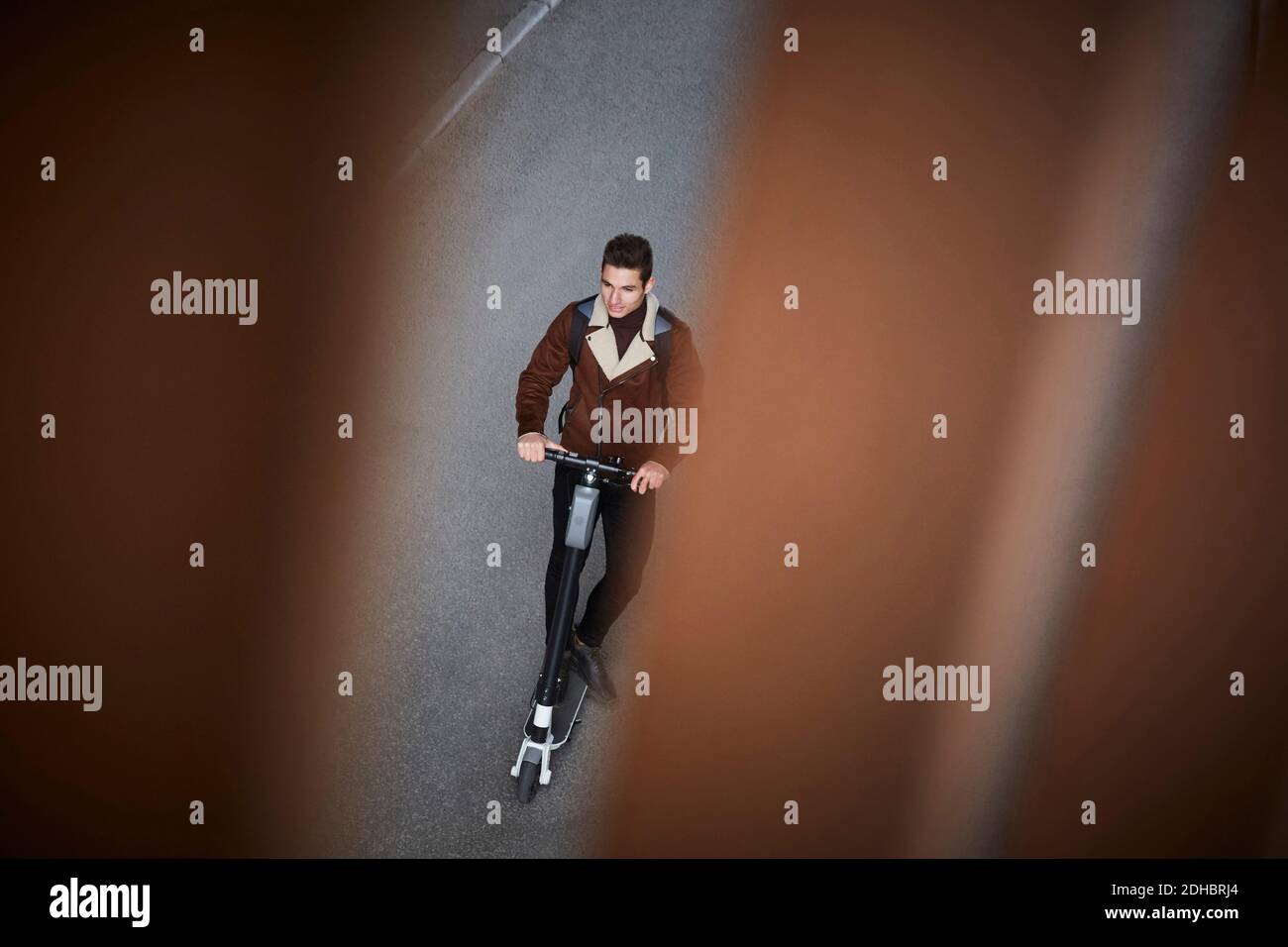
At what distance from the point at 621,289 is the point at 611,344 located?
0.26m

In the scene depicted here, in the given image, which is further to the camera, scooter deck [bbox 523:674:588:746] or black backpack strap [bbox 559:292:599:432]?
scooter deck [bbox 523:674:588:746]

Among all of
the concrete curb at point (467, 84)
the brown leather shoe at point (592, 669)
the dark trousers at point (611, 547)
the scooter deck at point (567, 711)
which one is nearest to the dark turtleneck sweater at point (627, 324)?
the dark trousers at point (611, 547)

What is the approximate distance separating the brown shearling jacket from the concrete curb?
1.66 meters

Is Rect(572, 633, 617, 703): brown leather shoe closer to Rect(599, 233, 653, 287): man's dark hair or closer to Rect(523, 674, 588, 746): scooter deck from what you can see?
Rect(523, 674, 588, 746): scooter deck

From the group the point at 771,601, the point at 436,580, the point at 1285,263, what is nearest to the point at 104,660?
the point at 436,580

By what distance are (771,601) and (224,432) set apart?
275 cm

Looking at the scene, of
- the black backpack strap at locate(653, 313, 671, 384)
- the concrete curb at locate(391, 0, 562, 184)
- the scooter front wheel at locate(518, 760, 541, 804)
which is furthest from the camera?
the concrete curb at locate(391, 0, 562, 184)

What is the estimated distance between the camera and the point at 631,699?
4.07 meters

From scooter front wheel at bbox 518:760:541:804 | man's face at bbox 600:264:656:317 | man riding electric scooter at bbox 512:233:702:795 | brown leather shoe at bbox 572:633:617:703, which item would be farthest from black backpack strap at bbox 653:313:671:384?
scooter front wheel at bbox 518:760:541:804

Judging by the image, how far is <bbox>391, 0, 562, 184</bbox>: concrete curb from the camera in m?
4.39

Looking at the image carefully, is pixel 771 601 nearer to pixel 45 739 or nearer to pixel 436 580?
pixel 436 580

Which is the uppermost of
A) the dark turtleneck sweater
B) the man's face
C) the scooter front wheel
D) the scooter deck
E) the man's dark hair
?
the man's dark hair

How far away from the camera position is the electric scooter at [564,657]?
3.23 m

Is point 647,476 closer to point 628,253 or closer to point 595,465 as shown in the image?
point 595,465
